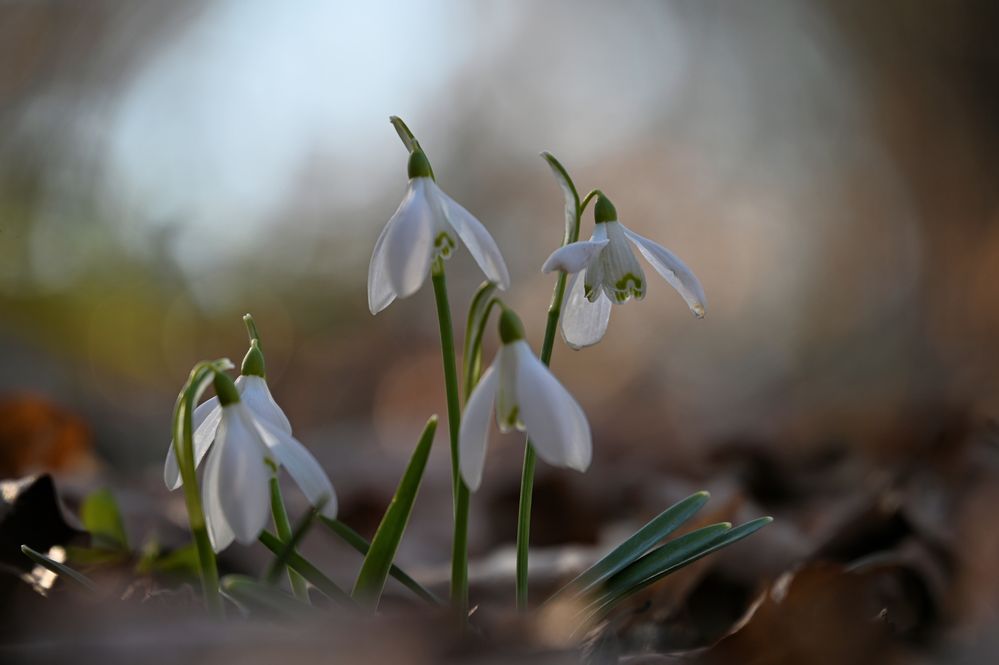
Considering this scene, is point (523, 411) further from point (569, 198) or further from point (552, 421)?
point (569, 198)

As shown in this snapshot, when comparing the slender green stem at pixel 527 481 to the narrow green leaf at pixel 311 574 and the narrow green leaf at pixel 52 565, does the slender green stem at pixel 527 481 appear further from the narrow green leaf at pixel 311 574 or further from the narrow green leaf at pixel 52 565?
the narrow green leaf at pixel 52 565

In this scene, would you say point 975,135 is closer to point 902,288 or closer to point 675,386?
point 902,288

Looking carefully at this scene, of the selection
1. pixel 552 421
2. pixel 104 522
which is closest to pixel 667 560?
pixel 552 421

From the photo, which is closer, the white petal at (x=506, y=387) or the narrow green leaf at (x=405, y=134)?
the white petal at (x=506, y=387)

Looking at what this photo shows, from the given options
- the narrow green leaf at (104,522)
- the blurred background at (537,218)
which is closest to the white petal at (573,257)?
the narrow green leaf at (104,522)

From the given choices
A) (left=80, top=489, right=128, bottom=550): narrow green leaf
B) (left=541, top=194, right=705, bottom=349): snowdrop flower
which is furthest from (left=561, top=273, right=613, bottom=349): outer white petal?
(left=80, top=489, right=128, bottom=550): narrow green leaf

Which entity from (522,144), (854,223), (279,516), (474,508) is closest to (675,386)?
(854,223)
